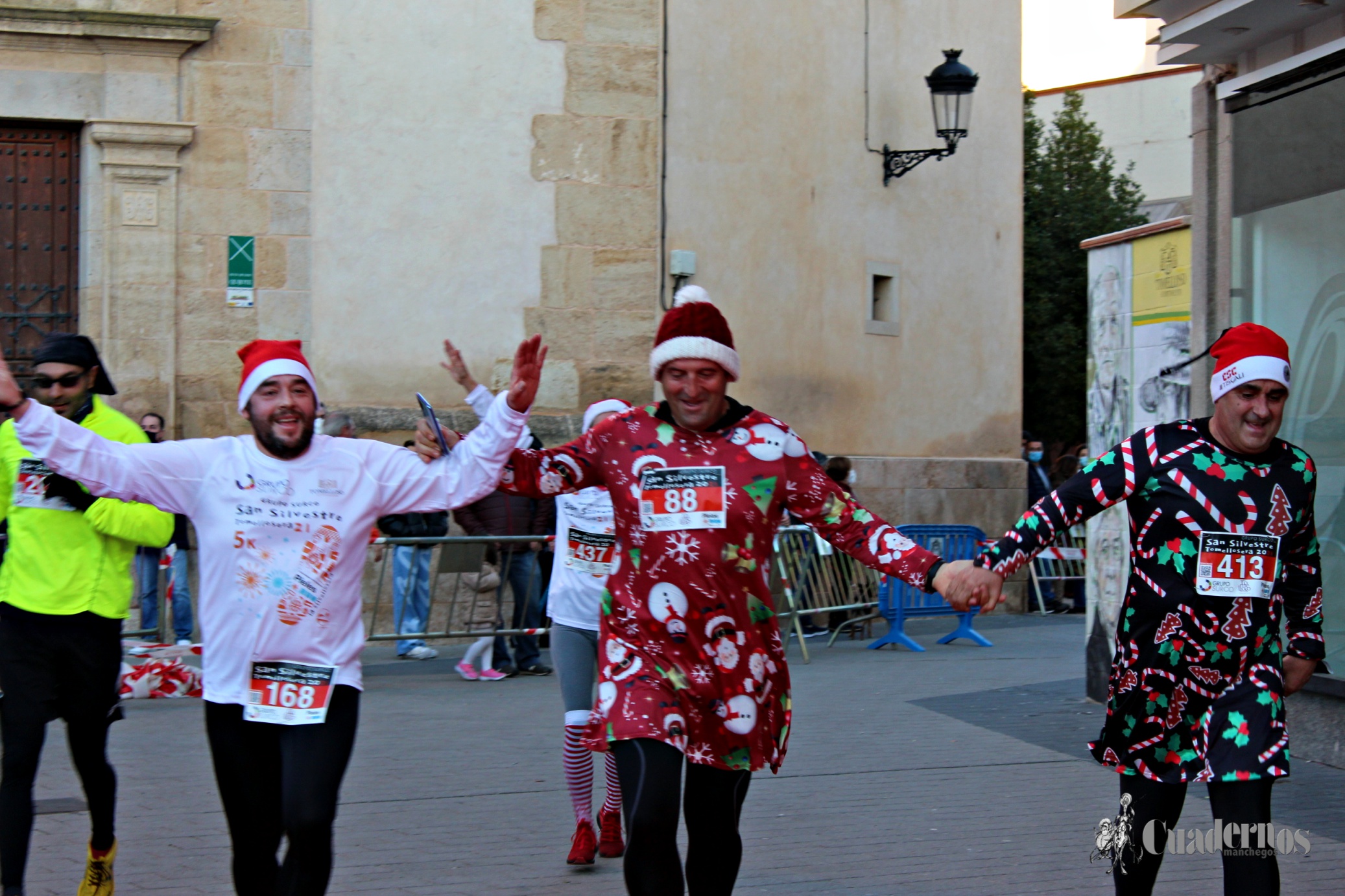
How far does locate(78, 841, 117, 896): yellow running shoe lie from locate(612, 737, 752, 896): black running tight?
6.68 feet

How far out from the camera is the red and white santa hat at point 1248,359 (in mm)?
4590

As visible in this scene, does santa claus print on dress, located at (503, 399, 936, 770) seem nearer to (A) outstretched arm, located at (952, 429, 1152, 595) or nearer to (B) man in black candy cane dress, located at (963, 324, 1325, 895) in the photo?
(A) outstretched arm, located at (952, 429, 1152, 595)

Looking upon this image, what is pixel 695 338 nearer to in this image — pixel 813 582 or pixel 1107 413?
pixel 1107 413

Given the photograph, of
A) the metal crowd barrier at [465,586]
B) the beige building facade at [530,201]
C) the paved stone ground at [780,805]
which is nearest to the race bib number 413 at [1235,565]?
the paved stone ground at [780,805]

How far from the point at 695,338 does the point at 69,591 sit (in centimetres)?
231

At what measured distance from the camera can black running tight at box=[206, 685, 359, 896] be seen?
4.03 meters

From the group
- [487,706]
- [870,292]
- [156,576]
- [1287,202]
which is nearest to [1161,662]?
[1287,202]

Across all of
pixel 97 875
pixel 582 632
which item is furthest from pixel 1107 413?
pixel 97 875

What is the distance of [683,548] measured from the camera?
14.5 ft

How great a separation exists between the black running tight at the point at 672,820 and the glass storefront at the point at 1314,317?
16.1 ft

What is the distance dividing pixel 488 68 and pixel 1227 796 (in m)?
11.8

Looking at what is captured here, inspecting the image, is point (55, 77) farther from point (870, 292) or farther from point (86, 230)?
point (870, 292)

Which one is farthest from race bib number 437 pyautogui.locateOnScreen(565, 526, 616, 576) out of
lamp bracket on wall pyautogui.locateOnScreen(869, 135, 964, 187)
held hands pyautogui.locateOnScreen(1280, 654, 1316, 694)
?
lamp bracket on wall pyautogui.locateOnScreen(869, 135, 964, 187)

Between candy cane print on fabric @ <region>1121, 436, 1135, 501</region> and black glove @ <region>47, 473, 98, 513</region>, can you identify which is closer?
candy cane print on fabric @ <region>1121, 436, 1135, 501</region>
